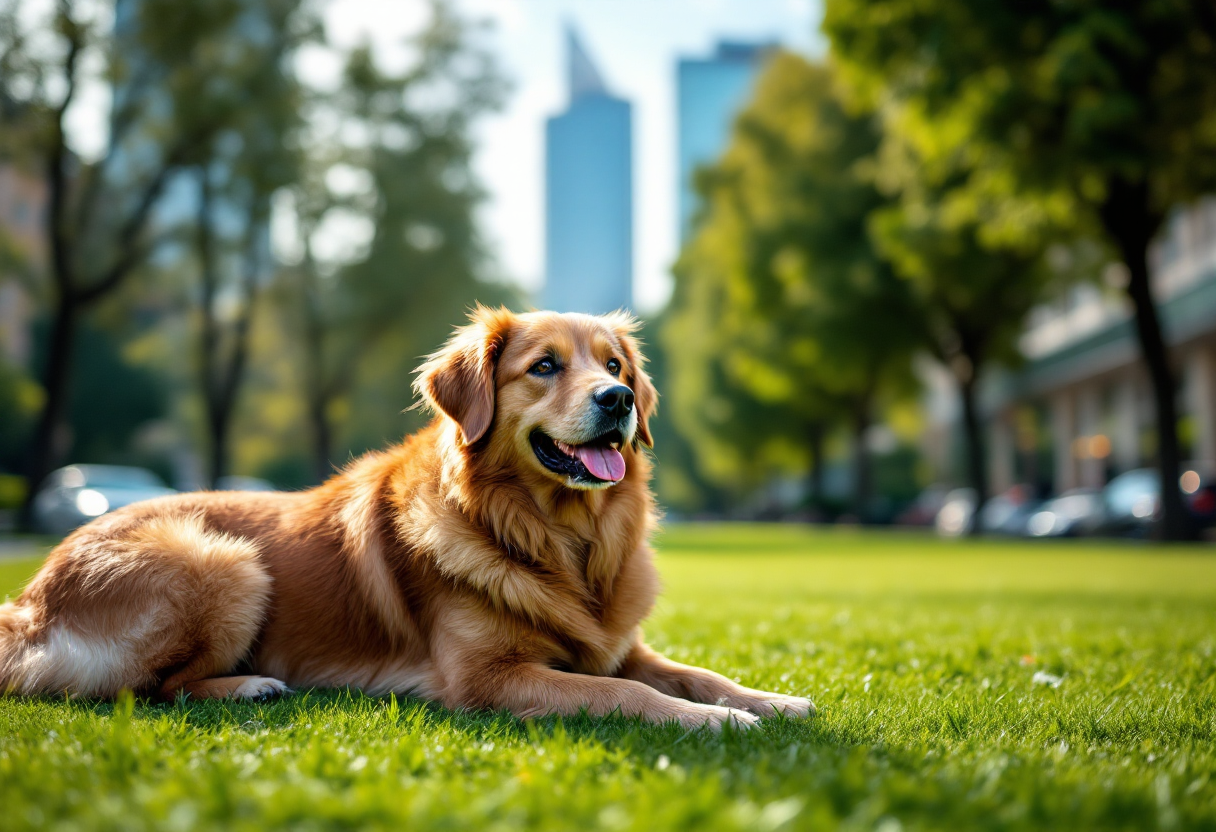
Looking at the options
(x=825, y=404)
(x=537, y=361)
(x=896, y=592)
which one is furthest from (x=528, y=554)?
(x=825, y=404)

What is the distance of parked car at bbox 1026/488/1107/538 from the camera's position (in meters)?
28.4

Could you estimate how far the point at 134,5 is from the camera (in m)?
21.3

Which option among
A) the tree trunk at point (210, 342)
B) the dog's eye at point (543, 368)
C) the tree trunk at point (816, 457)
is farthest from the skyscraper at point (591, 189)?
the dog's eye at point (543, 368)

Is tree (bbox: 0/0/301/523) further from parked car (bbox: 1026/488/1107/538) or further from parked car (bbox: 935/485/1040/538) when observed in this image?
parked car (bbox: 1026/488/1107/538)

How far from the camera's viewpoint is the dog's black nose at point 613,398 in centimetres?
397

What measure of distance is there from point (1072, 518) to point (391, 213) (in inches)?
942

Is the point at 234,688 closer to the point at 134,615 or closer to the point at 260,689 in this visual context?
the point at 260,689

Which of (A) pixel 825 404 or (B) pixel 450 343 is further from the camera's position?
(A) pixel 825 404

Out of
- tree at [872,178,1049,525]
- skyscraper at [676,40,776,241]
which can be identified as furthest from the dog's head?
skyscraper at [676,40,776,241]

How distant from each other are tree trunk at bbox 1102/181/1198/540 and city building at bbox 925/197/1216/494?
2.77 m

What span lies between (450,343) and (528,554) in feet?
3.98

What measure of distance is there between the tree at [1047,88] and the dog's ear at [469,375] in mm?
12877

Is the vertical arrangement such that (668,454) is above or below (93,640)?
below

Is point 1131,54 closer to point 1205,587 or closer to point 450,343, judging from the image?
point 1205,587
